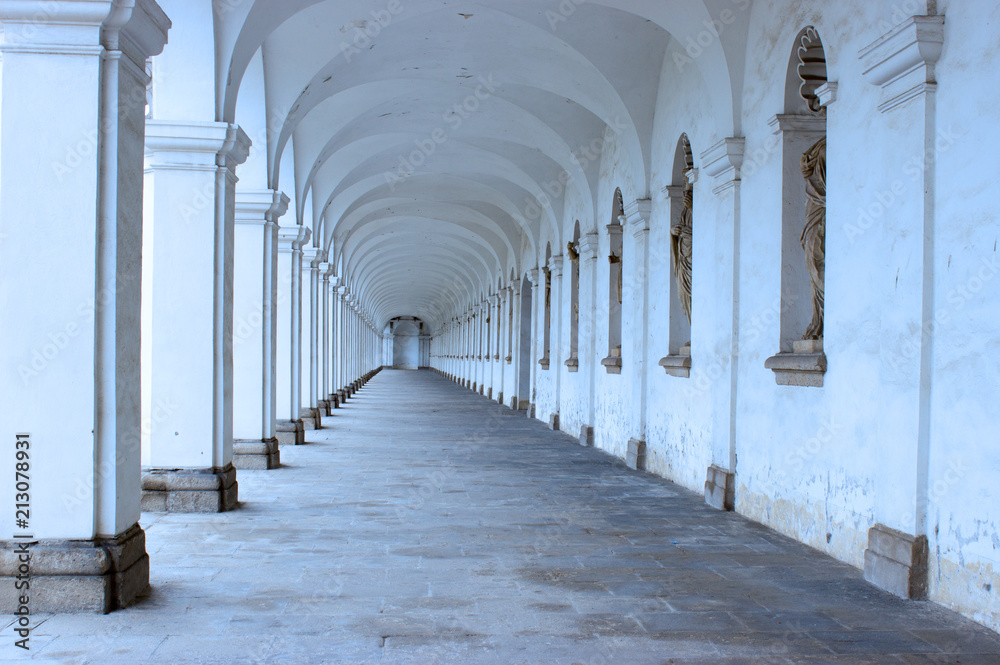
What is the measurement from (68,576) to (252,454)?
210 inches

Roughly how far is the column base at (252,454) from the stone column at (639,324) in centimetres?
429

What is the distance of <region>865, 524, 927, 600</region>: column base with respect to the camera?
4.55 metres

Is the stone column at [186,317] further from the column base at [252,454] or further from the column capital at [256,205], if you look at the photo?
the column base at [252,454]

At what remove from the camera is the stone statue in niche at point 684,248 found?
29.6 ft

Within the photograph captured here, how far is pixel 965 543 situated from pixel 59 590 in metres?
4.51

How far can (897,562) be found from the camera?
467 centimetres

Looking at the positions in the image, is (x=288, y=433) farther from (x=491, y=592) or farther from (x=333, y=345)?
(x=333, y=345)

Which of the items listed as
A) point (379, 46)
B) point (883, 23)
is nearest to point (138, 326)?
point (883, 23)

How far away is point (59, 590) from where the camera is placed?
4.02 meters

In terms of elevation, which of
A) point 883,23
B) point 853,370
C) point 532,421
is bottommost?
point 532,421

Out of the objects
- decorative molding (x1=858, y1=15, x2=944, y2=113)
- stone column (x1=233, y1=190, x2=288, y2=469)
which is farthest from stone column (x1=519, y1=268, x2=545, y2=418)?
decorative molding (x1=858, y1=15, x2=944, y2=113)

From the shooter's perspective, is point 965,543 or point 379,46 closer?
point 965,543

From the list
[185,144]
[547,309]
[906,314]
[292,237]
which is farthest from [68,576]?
[547,309]

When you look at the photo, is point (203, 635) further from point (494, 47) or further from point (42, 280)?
point (494, 47)
